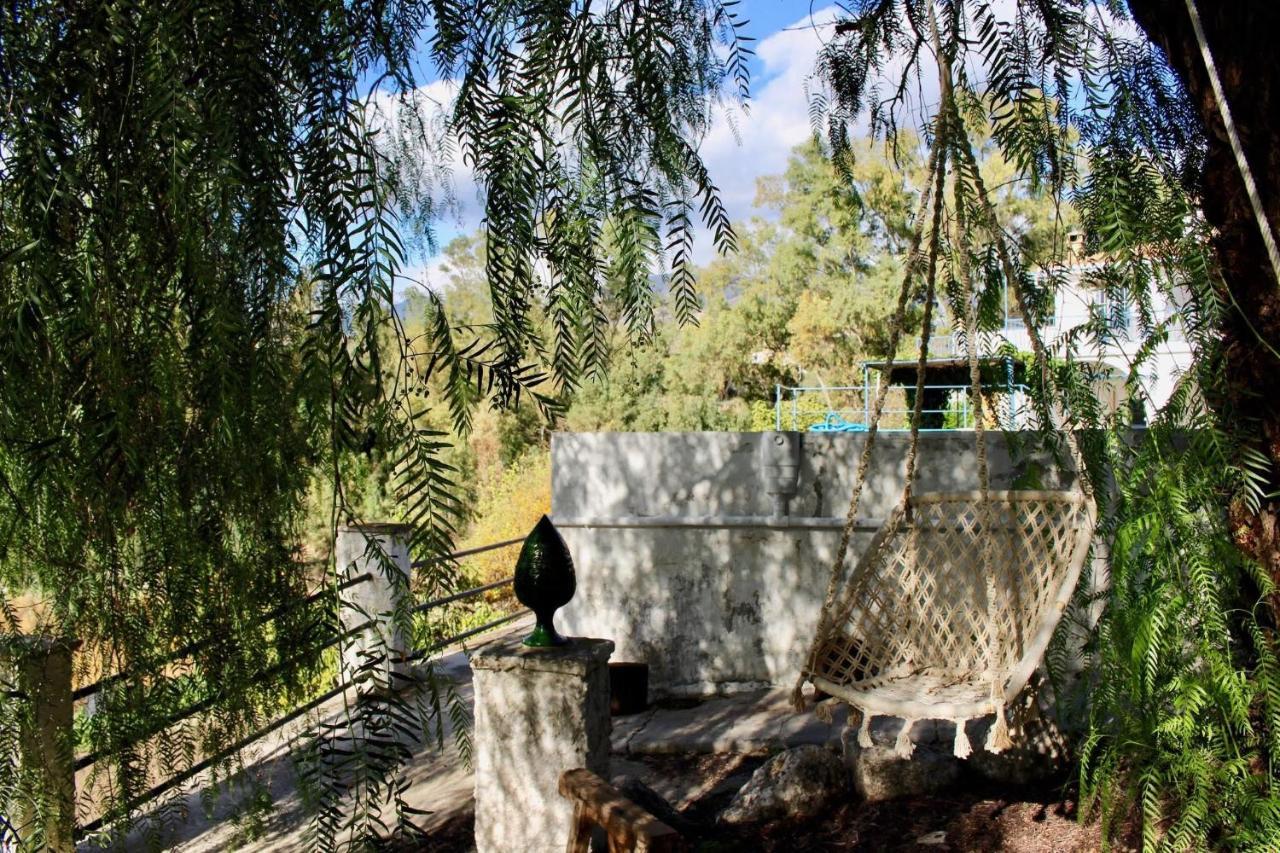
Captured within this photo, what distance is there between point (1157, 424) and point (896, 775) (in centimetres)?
203

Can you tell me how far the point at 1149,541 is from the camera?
2312mm

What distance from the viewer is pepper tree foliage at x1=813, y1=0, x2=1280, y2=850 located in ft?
7.26

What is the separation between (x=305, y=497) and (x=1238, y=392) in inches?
75.0

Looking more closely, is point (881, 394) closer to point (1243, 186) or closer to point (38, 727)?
point (1243, 186)

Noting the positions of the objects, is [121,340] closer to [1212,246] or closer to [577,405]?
[1212,246]

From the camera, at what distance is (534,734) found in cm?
384

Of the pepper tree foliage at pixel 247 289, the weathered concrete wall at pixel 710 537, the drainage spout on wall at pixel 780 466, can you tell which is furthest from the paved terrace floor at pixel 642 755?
the pepper tree foliage at pixel 247 289

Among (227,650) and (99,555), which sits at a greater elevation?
(99,555)

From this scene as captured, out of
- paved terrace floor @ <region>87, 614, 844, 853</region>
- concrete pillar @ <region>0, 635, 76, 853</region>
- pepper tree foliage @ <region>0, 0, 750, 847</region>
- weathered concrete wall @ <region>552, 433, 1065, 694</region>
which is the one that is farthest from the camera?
weathered concrete wall @ <region>552, 433, 1065, 694</region>

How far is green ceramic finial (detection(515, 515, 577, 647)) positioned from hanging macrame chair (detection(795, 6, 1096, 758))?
947mm

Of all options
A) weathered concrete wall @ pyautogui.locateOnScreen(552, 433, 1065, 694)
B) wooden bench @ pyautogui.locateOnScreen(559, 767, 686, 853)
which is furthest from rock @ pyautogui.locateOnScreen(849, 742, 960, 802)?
weathered concrete wall @ pyautogui.locateOnScreen(552, 433, 1065, 694)

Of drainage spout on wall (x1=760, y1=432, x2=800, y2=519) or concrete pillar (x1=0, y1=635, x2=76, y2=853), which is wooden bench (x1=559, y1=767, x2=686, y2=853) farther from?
drainage spout on wall (x1=760, y1=432, x2=800, y2=519)

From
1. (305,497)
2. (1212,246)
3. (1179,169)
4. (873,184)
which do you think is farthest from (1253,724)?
(873,184)

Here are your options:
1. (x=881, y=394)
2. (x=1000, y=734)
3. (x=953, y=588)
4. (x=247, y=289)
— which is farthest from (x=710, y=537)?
(x=247, y=289)
